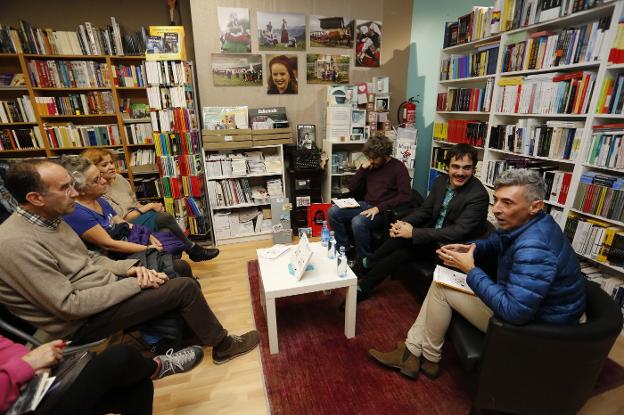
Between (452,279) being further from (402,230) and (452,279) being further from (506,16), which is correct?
(506,16)

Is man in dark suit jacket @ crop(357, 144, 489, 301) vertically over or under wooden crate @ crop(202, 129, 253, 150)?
under

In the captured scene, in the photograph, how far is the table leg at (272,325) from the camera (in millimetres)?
1858

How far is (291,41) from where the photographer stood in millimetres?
3514

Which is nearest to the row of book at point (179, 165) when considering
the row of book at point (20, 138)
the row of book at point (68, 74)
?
the row of book at point (68, 74)

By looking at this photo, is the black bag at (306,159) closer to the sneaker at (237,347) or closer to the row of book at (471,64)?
the row of book at (471,64)

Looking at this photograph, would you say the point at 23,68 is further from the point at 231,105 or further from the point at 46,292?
the point at 46,292

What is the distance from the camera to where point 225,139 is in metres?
3.25

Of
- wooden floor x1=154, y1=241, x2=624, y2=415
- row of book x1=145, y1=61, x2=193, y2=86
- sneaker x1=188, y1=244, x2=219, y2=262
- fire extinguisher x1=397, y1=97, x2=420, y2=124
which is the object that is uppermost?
row of book x1=145, y1=61, x2=193, y2=86

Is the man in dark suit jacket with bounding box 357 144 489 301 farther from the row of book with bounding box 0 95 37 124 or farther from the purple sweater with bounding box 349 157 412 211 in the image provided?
the row of book with bounding box 0 95 37 124

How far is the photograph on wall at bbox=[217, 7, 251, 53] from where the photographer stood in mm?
3254

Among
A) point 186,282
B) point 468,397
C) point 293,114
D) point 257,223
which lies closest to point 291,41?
point 293,114

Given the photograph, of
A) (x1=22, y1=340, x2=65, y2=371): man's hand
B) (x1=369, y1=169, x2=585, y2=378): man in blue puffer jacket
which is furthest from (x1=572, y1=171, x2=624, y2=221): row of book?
(x1=22, y1=340, x2=65, y2=371): man's hand

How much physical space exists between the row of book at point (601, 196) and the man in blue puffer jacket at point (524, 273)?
47.8 inches

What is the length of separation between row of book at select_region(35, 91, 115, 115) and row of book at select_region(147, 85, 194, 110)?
846mm
